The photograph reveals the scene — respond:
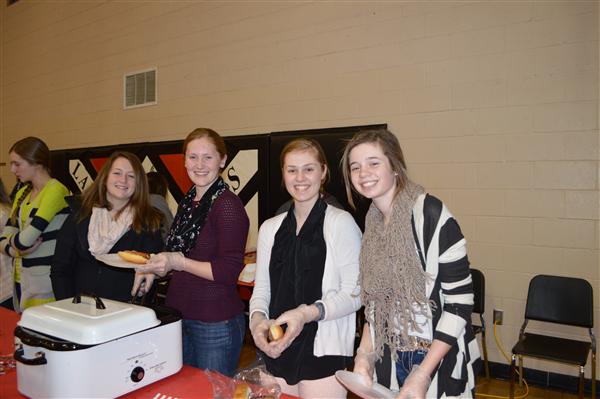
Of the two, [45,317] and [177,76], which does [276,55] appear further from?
[45,317]

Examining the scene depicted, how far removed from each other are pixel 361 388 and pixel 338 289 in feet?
1.24

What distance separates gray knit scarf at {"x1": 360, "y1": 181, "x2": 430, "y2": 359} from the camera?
1.31 m

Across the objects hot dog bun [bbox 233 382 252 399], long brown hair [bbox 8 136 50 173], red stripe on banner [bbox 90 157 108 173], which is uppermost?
red stripe on banner [bbox 90 157 108 173]

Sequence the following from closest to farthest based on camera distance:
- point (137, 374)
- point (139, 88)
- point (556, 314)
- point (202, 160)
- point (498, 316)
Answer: point (137, 374) → point (202, 160) → point (556, 314) → point (498, 316) → point (139, 88)

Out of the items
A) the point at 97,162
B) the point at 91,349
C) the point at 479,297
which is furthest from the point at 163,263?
the point at 97,162

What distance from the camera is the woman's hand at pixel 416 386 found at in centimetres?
117

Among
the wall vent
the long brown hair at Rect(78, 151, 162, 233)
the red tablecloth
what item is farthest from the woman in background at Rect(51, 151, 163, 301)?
the wall vent

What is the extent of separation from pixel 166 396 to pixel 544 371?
290cm

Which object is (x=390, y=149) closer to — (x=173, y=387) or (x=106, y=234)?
(x=173, y=387)

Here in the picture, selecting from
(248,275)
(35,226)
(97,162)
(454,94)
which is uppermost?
(454,94)

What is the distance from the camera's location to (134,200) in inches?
78.7

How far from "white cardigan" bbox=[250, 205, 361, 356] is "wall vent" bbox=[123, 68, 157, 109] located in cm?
421

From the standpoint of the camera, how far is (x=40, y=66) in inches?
253

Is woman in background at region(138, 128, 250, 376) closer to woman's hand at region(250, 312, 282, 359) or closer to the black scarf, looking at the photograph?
the black scarf
